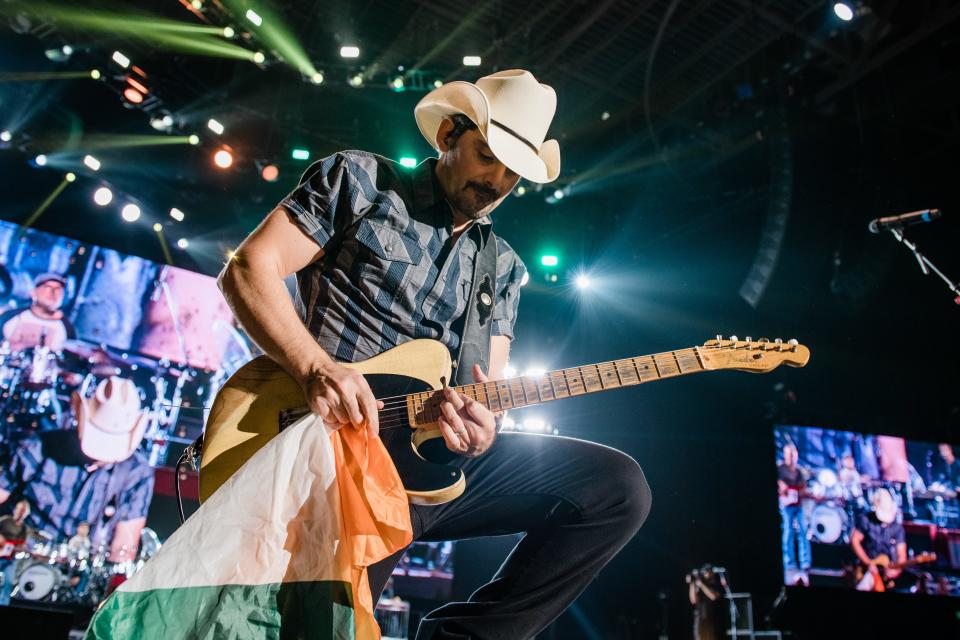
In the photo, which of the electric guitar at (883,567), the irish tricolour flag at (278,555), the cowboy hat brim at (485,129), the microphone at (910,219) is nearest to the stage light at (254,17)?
the cowboy hat brim at (485,129)

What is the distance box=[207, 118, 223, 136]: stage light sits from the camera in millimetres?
9539

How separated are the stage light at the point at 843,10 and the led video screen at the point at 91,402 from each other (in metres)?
9.95

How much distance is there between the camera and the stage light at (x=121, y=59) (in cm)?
831

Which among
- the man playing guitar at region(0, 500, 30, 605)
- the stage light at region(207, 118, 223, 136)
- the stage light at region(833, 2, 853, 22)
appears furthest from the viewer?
the stage light at region(207, 118, 223, 136)

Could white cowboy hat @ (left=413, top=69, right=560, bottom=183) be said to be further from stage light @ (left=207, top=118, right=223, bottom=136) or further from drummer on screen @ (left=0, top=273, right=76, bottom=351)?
drummer on screen @ (left=0, top=273, right=76, bottom=351)

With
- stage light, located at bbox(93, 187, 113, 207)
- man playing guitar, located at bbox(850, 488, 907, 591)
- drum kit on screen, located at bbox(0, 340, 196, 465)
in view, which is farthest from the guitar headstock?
Result: stage light, located at bbox(93, 187, 113, 207)

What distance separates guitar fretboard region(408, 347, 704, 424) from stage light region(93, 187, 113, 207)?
31.5 ft

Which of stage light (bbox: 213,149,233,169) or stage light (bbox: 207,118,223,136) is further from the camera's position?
stage light (bbox: 213,149,233,169)

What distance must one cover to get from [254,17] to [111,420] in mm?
6214

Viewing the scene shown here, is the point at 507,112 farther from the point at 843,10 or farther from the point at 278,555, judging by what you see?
the point at 843,10

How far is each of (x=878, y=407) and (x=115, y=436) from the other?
523 inches

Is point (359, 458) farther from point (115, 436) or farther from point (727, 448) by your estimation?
point (727, 448)

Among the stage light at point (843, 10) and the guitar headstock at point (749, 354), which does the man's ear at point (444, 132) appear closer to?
the guitar headstock at point (749, 354)

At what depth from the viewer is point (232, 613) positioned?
61.9 inches
